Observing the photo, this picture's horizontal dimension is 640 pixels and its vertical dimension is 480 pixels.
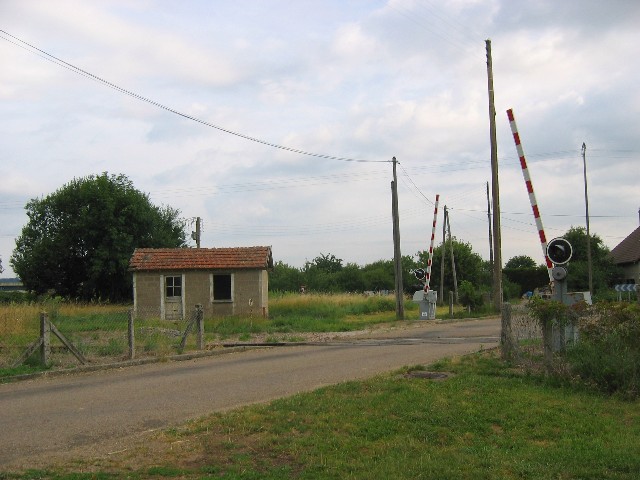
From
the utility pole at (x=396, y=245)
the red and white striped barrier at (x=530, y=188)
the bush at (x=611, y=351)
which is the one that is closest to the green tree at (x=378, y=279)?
the utility pole at (x=396, y=245)

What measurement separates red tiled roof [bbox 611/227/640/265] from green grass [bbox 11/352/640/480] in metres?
48.9

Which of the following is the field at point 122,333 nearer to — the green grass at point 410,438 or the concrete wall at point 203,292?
the concrete wall at point 203,292

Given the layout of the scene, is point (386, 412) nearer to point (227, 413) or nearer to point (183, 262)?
point (227, 413)

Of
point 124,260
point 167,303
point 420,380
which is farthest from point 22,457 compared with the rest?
point 124,260

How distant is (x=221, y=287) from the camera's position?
3080cm

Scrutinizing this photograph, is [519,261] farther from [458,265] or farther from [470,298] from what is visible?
[470,298]

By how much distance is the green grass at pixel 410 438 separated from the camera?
6359 mm

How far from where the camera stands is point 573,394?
31.8 feet

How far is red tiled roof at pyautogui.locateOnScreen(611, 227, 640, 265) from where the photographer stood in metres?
55.1

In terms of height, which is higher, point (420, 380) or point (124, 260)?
point (124, 260)

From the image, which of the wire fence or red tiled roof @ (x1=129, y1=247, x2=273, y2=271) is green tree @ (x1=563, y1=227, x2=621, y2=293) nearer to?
red tiled roof @ (x1=129, y1=247, x2=273, y2=271)

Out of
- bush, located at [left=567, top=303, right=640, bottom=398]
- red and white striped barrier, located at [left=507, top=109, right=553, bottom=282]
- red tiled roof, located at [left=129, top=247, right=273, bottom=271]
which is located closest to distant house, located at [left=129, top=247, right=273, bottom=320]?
red tiled roof, located at [left=129, top=247, right=273, bottom=271]

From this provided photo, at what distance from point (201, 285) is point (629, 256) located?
38.9 m

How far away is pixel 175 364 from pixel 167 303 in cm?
1537
